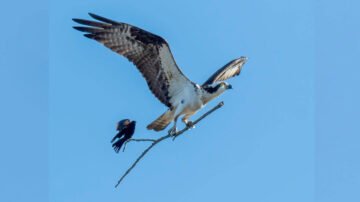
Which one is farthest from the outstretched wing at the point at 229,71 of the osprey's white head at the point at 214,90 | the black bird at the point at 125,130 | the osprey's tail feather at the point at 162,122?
the black bird at the point at 125,130

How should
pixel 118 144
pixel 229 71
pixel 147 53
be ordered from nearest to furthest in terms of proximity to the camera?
pixel 118 144 < pixel 147 53 < pixel 229 71

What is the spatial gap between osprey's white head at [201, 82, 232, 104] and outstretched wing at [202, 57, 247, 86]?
0.79 meters

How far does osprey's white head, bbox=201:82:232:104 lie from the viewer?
328 inches

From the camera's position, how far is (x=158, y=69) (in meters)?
8.58

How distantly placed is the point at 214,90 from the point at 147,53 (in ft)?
3.99

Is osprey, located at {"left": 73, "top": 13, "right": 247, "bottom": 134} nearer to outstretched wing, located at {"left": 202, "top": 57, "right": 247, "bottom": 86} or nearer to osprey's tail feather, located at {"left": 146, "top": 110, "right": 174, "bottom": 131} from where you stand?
osprey's tail feather, located at {"left": 146, "top": 110, "right": 174, "bottom": 131}

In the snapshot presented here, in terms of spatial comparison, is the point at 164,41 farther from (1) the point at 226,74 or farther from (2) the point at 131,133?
(1) the point at 226,74

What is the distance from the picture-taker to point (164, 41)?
27.1 ft

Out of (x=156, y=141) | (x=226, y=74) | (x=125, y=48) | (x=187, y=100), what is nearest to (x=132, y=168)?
(x=156, y=141)

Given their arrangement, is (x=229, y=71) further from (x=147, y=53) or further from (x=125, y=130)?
(x=125, y=130)

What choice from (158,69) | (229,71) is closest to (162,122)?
(158,69)

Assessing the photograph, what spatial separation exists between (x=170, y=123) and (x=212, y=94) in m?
0.88

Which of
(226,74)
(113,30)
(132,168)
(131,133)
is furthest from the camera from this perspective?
(226,74)

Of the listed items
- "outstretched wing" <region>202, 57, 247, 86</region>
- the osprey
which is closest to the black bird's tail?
the osprey
